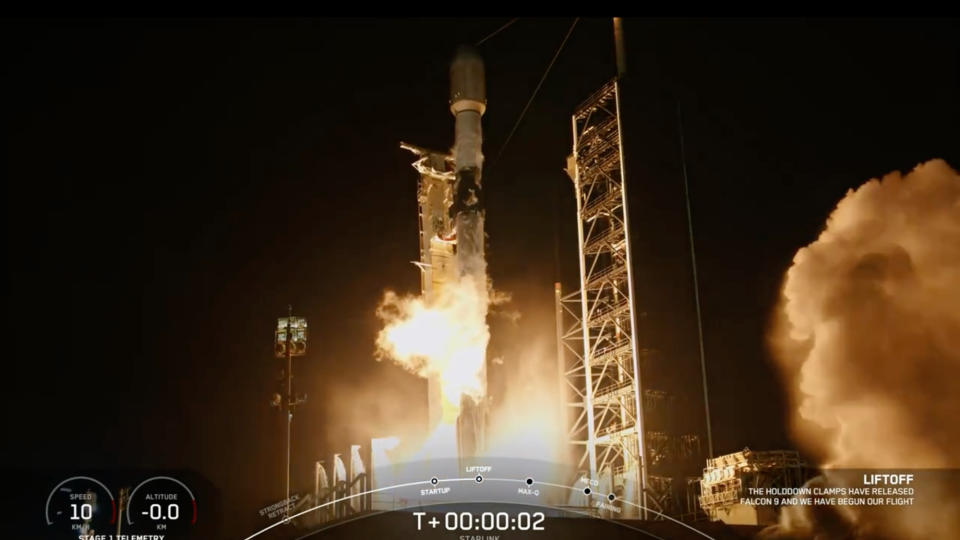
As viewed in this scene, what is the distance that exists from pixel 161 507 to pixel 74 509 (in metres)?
1.05

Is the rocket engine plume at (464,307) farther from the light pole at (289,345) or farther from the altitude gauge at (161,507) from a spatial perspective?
the altitude gauge at (161,507)

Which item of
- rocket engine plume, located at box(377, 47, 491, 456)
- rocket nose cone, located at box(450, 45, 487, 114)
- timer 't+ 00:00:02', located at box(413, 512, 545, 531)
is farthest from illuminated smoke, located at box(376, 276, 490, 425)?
timer 't+ 00:00:02', located at box(413, 512, 545, 531)

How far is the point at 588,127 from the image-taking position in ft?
63.2

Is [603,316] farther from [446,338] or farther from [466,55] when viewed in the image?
[466,55]

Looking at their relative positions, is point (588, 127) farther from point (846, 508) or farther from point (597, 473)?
point (846, 508)

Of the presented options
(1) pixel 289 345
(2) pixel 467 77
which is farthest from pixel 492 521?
(2) pixel 467 77

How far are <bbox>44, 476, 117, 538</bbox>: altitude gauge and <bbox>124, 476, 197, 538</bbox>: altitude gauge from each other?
27cm

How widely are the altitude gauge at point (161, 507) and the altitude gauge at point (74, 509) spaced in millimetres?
272

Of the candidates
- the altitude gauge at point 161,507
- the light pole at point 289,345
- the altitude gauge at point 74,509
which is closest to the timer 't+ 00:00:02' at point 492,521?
the altitude gauge at point 161,507

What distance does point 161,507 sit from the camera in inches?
462

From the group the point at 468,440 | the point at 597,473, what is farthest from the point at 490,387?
the point at 597,473

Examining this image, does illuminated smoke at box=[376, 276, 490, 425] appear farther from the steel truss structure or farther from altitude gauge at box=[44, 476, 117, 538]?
altitude gauge at box=[44, 476, 117, 538]

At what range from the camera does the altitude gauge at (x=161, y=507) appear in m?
11.6

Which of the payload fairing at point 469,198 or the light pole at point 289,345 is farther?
the payload fairing at point 469,198
